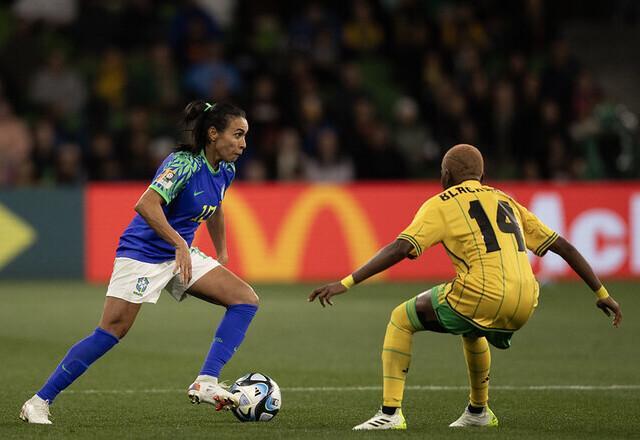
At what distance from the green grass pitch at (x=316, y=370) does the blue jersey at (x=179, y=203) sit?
955 millimetres

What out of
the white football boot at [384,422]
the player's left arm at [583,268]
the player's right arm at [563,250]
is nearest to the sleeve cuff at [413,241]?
the player's right arm at [563,250]

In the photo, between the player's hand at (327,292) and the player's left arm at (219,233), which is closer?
the player's hand at (327,292)

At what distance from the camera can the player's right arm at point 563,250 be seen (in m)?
6.96

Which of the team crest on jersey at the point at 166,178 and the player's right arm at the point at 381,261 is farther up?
the team crest on jersey at the point at 166,178

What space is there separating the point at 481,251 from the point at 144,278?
1843 millimetres

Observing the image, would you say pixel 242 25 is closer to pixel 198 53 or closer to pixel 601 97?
pixel 198 53

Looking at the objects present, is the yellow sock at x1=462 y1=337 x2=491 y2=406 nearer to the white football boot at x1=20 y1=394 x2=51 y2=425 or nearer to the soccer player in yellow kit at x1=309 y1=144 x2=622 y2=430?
the soccer player in yellow kit at x1=309 y1=144 x2=622 y2=430

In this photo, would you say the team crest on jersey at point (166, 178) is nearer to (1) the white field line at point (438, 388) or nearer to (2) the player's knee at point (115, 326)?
(2) the player's knee at point (115, 326)

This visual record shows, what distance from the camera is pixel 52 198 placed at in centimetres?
1750

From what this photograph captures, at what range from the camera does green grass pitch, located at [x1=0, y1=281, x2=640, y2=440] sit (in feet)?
23.4

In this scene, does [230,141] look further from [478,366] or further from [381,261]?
[478,366]

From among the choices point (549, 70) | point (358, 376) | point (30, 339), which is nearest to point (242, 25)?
point (549, 70)

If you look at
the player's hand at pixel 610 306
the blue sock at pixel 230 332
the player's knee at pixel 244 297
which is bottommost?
the blue sock at pixel 230 332

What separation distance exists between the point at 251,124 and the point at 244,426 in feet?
39.5
